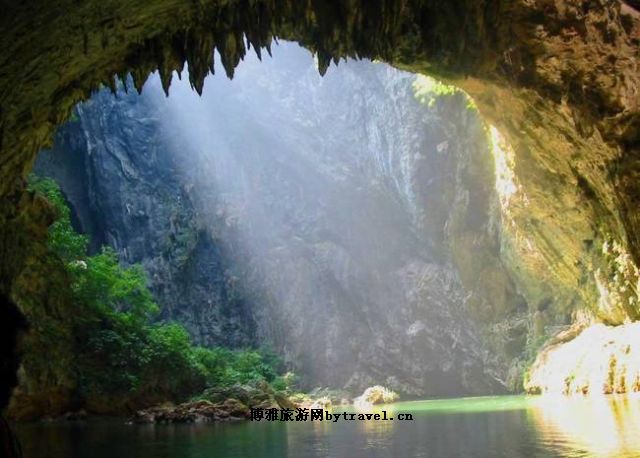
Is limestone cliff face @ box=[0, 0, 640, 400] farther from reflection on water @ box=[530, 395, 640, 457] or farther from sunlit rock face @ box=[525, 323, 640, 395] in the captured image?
sunlit rock face @ box=[525, 323, 640, 395]

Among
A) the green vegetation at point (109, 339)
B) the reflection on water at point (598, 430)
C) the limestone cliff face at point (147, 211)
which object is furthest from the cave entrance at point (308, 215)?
the reflection on water at point (598, 430)

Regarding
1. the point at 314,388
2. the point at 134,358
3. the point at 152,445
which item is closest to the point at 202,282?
the point at 314,388

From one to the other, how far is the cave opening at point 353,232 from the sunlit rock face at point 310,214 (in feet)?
0.55

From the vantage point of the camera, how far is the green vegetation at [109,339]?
1802cm

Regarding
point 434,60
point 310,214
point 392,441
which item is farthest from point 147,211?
point 392,441

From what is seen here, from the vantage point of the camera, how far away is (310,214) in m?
40.4

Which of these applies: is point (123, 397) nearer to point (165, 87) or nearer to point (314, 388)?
point (165, 87)

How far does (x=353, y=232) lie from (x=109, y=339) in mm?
24172

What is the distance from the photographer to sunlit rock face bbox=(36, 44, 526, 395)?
33156 millimetres

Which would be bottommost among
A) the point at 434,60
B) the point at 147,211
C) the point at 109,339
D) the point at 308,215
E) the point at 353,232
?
the point at 109,339

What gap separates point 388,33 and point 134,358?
47.5ft

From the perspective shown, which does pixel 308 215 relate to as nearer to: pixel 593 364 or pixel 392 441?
pixel 593 364

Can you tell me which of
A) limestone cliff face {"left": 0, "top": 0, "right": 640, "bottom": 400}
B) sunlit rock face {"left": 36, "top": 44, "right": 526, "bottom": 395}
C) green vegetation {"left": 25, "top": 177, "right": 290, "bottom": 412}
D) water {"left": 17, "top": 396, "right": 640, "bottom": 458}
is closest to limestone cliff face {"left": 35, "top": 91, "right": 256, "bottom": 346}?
sunlit rock face {"left": 36, "top": 44, "right": 526, "bottom": 395}

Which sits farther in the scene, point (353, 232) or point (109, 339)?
point (353, 232)
